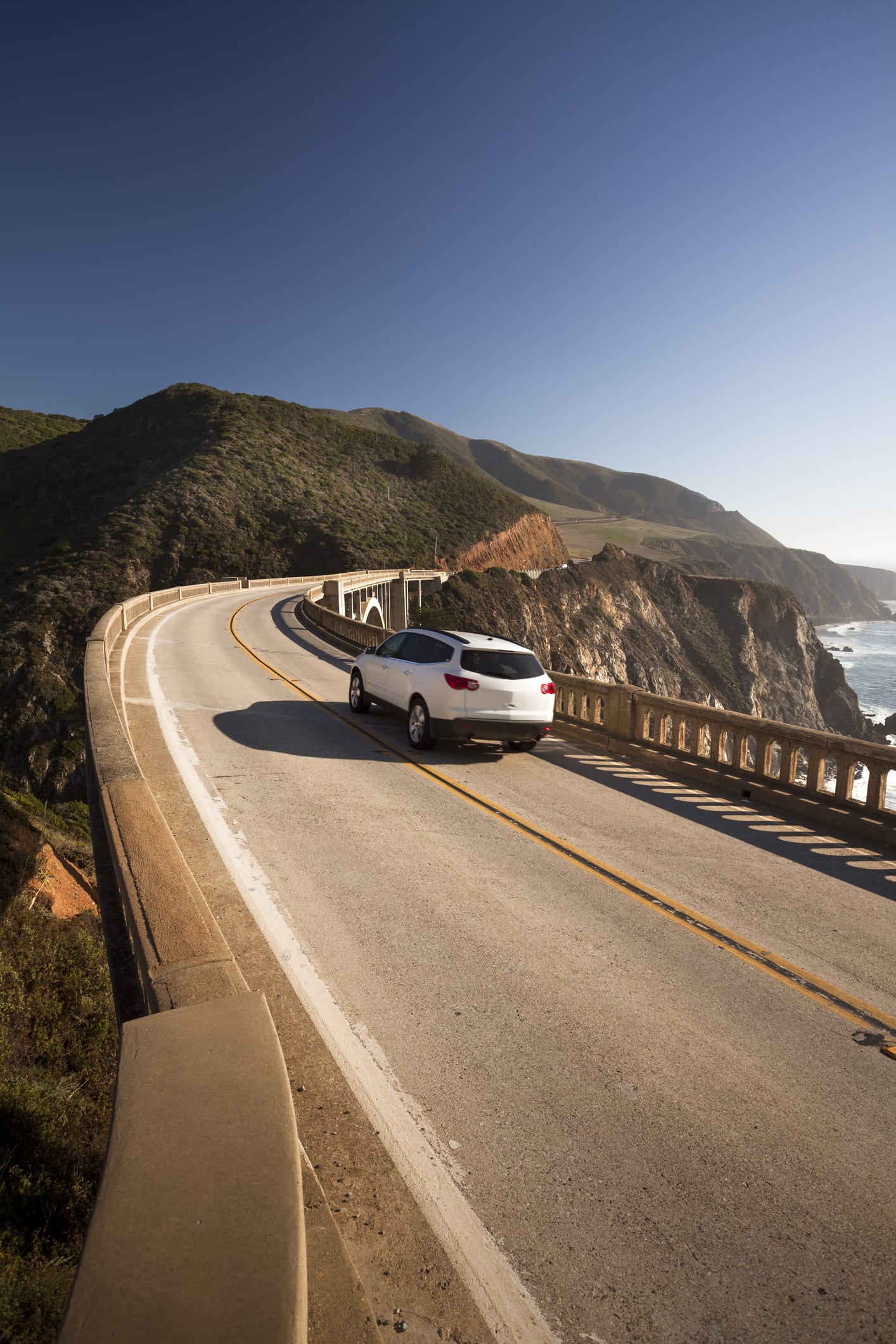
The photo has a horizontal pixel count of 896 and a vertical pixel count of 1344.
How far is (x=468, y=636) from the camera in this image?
419 inches

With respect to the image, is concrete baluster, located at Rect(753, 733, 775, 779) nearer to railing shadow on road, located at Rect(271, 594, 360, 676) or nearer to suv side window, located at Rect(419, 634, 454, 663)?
suv side window, located at Rect(419, 634, 454, 663)

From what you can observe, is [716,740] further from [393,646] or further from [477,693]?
[393,646]

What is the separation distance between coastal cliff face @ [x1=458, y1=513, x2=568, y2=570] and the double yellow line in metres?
70.9

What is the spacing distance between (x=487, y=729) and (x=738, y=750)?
320 centimetres

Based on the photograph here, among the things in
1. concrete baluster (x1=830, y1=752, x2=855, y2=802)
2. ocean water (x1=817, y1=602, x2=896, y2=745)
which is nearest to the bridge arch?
concrete baluster (x1=830, y1=752, x2=855, y2=802)

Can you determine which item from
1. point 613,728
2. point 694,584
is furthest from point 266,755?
point 694,584

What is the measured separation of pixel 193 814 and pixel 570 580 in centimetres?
8127

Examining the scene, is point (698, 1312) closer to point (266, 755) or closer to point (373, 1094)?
point (373, 1094)

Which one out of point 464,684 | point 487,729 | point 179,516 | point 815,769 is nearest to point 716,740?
point 815,769

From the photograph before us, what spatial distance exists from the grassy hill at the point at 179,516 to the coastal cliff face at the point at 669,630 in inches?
359

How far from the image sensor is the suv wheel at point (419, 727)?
1023 cm

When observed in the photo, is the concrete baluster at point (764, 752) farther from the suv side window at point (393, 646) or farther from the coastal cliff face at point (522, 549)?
the coastal cliff face at point (522, 549)

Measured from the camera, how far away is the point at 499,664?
10156 mm

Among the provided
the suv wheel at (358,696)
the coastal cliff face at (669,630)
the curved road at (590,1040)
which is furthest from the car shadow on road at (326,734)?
the coastal cliff face at (669,630)
